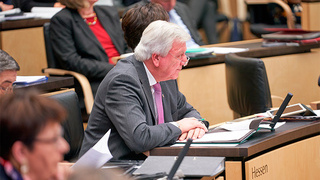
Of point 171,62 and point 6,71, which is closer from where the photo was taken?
point 171,62

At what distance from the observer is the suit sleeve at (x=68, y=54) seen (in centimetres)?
439

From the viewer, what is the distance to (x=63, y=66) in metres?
4.47

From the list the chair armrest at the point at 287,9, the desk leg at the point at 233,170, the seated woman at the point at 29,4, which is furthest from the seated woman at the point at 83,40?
the chair armrest at the point at 287,9

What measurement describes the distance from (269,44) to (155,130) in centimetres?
230

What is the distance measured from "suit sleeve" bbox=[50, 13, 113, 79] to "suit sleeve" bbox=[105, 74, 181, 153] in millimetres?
1785

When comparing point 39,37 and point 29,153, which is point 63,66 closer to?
point 39,37

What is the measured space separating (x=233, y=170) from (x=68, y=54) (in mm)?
2321

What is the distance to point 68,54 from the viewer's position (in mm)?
4398

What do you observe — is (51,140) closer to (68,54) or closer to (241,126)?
(241,126)

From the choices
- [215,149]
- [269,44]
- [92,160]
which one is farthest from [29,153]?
[269,44]

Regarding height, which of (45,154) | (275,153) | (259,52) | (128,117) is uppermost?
(45,154)

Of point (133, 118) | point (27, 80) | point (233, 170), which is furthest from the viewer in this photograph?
point (27, 80)

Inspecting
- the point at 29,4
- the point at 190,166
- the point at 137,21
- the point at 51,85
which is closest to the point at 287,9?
the point at 29,4

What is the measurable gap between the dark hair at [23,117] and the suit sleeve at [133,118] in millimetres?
1095
